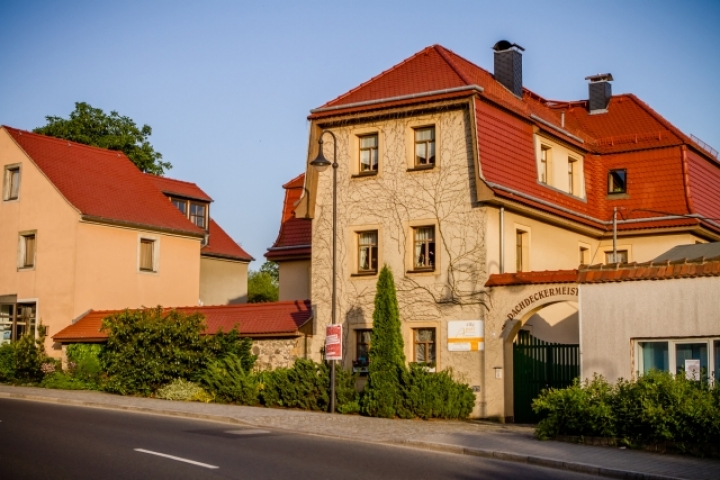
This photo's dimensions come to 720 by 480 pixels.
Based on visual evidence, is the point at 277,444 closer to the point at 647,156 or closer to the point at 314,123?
the point at 314,123

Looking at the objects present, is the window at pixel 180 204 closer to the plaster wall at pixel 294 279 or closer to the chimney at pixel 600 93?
the plaster wall at pixel 294 279

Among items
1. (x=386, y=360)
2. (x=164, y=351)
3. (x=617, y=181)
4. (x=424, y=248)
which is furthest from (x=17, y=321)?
(x=617, y=181)

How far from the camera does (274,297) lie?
242 feet

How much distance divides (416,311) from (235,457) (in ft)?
44.9

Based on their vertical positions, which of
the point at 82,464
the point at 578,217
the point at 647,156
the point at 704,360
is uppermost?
the point at 647,156

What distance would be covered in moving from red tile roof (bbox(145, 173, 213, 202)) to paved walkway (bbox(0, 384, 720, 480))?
17743 millimetres

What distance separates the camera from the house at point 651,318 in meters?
20.0

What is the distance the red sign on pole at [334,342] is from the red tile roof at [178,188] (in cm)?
2258

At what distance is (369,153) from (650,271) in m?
11.6

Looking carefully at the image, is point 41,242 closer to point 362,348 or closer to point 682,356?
point 362,348

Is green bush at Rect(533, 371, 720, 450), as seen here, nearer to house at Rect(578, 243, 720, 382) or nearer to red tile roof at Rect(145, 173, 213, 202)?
house at Rect(578, 243, 720, 382)

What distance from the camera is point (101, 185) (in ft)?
141

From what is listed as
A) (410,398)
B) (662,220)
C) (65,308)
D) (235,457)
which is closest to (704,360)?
(410,398)

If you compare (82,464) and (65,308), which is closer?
(82,464)
